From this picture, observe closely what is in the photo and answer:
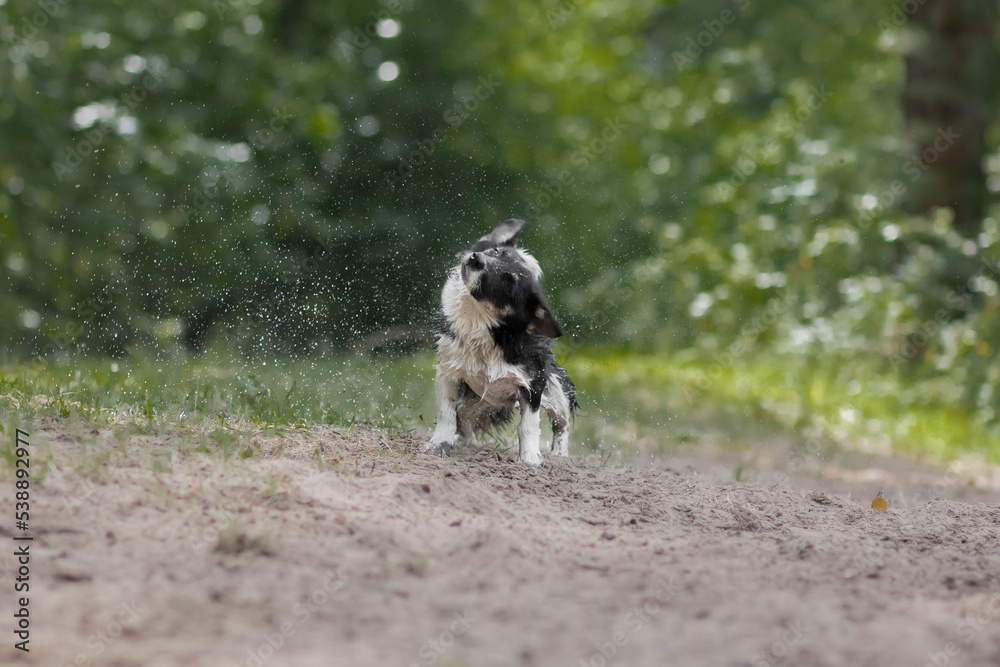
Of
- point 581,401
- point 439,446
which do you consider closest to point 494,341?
point 439,446

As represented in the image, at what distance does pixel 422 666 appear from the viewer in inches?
104

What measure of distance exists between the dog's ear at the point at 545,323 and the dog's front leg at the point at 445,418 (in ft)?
1.96

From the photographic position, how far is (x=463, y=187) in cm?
1511

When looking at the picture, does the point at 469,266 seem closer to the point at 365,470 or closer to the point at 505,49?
the point at 365,470

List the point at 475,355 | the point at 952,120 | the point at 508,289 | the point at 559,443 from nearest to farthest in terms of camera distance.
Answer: the point at 508,289 < the point at 475,355 < the point at 559,443 < the point at 952,120

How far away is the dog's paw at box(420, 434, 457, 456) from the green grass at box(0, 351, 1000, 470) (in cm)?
37

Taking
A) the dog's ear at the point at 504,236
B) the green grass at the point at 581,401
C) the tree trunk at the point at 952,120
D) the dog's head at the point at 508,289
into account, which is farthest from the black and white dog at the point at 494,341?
the tree trunk at the point at 952,120

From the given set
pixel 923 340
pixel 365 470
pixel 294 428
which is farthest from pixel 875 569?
pixel 923 340

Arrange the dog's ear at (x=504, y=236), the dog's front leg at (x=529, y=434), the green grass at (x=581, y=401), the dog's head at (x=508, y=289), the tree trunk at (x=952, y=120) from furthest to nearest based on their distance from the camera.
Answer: the tree trunk at (x=952, y=120), the dog's ear at (x=504, y=236), the dog's front leg at (x=529, y=434), the dog's head at (x=508, y=289), the green grass at (x=581, y=401)

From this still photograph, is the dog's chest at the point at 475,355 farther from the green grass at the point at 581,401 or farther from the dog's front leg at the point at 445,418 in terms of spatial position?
the green grass at the point at 581,401

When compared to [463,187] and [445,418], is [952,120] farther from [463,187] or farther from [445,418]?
[445,418]

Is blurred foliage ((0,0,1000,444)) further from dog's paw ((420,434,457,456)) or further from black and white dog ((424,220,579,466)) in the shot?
dog's paw ((420,434,457,456))

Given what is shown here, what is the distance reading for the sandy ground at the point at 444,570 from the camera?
275 cm

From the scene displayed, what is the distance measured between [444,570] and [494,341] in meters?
2.14
